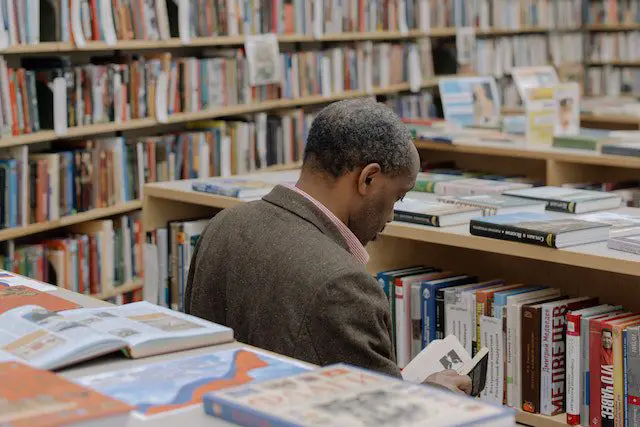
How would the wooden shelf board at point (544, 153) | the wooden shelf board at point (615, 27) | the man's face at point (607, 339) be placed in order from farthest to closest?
the wooden shelf board at point (615, 27), the wooden shelf board at point (544, 153), the man's face at point (607, 339)

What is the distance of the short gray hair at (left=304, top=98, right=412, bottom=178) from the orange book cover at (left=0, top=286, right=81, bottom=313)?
1.78ft

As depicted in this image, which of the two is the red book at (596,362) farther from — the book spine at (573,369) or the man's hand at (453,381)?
the man's hand at (453,381)

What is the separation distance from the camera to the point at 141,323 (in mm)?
1605

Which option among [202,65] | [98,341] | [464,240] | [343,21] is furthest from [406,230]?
[343,21]

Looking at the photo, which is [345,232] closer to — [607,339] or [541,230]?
[541,230]

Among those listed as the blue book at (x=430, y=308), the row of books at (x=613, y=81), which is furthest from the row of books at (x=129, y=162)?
the row of books at (x=613, y=81)

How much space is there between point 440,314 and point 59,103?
81.2 inches

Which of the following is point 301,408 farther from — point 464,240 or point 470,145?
point 470,145

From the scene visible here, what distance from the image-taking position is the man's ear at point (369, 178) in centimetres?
198

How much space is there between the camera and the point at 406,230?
2.64 meters

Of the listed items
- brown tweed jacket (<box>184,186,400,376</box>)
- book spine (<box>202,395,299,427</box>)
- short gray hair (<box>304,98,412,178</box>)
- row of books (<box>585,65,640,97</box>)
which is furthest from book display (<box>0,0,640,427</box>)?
short gray hair (<box>304,98,412,178</box>)

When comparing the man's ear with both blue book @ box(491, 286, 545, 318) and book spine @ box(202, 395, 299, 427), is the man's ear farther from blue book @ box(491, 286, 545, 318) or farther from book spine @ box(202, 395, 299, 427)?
book spine @ box(202, 395, 299, 427)

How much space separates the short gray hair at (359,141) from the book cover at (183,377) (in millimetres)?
550

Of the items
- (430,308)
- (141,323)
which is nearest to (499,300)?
(430,308)
